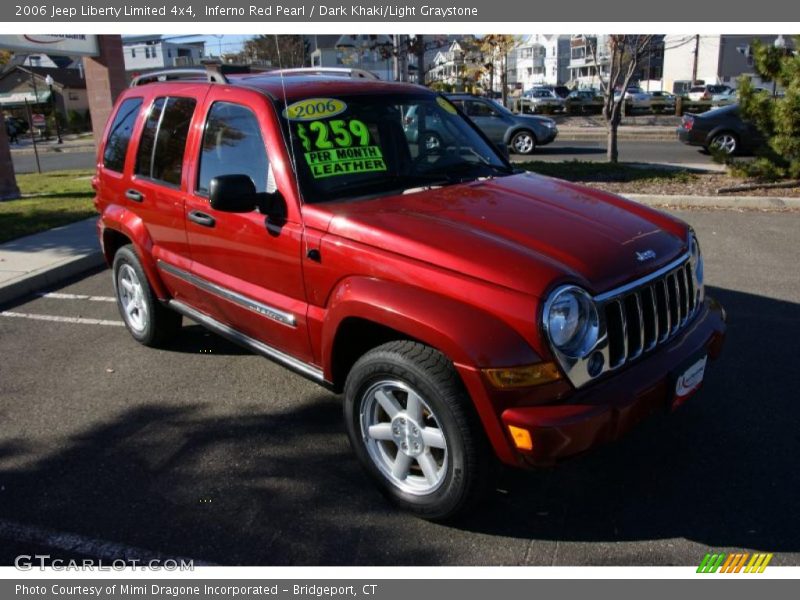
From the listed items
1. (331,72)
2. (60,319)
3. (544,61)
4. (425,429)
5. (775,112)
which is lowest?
(60,319)

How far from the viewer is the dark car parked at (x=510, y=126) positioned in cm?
1880

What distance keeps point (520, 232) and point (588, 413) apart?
91 cm

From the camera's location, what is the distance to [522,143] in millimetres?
19391

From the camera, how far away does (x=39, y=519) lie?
3.25 meters

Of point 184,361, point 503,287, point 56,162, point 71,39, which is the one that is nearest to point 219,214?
point 184,361

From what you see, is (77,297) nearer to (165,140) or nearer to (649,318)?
(165,140)

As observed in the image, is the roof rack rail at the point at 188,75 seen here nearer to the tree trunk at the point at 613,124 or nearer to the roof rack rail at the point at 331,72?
the roof rack rail at the point at 331,72

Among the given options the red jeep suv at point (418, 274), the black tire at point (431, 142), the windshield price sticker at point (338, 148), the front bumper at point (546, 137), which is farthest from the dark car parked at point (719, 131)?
the windshield price sticker at point (338, 148)

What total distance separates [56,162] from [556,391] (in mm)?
26115

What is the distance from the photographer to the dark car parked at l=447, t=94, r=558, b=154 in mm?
18797

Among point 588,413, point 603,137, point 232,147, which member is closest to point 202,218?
point 232,147

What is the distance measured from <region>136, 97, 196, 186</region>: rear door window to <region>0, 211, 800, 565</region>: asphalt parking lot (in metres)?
1.41

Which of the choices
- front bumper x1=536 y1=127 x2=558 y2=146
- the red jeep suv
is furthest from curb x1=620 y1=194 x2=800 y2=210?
front bumper x1=536 y1=127 x2=558 y2=146

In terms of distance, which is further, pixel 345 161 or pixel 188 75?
pixel 188 75
